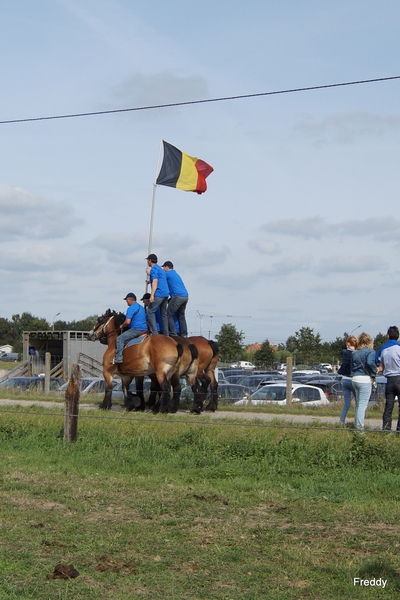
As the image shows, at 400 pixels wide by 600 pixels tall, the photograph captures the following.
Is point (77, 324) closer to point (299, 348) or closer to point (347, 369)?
point (299, 348)

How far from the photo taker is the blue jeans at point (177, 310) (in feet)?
63.9

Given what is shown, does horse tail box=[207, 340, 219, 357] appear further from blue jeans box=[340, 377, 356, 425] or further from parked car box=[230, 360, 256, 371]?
parked car box=[230, 360, 256, 371]

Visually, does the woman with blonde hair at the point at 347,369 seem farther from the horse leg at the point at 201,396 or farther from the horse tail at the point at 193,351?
the horse tail at the point at 193,351

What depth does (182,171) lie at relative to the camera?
22.7 metres

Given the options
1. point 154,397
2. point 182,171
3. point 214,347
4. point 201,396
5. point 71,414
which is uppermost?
point 182,171

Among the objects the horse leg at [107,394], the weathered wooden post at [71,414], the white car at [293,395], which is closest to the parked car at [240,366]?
the white car at [293,395]

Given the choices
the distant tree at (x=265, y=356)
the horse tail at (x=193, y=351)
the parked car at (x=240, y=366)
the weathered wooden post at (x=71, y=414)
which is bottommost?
the weathered wooden post at (x=71, y=414)

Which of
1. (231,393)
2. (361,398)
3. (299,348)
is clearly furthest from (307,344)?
(361,398)

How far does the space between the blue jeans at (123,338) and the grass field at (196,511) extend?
2.84m

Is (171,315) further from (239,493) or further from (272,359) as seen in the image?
(272,359)

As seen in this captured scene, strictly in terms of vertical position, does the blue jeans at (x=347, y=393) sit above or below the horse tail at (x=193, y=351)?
below

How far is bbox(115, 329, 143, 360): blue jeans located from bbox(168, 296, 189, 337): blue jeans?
3.41 ft

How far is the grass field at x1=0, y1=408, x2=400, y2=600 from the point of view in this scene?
6.98m

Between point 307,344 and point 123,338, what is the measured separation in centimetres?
5066
